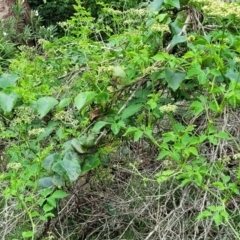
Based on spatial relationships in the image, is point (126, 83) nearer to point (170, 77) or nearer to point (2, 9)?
point (170, 77)

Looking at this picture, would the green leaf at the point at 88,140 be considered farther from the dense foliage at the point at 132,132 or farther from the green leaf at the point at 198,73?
the green leaf at the point at 198,73

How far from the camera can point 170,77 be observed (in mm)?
2006

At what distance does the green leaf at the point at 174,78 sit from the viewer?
78.4 inches

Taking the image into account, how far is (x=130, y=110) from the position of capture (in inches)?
80.7

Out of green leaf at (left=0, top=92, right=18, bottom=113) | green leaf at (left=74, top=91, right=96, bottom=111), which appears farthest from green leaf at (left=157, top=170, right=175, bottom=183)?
green leaf at (left=0, top=92, right=18, bottom=113)

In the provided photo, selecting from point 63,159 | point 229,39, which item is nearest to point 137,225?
point 63,159

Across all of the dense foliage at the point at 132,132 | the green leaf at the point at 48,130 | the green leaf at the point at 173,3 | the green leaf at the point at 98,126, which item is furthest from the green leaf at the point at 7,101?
the green leaf at the point at 173,3

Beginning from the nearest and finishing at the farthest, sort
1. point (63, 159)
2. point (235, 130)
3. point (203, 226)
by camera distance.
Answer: point (63, 159) → point (203, 226) → point (235, 130)

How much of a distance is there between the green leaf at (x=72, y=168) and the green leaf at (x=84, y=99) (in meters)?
0.19

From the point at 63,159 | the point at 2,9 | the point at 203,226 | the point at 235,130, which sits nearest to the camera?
the point at 63,159

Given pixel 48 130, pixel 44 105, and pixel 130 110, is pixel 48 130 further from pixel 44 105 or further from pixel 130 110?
pixel 130 110

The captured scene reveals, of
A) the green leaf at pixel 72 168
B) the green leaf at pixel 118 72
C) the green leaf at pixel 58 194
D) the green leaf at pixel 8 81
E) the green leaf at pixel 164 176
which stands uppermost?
the green leaf at pixel 8 81

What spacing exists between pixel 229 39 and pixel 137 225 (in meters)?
0.84

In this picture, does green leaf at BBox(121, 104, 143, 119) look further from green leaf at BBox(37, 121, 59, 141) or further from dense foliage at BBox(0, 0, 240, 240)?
green leaf at BBox(37, 121, 59, 141)
